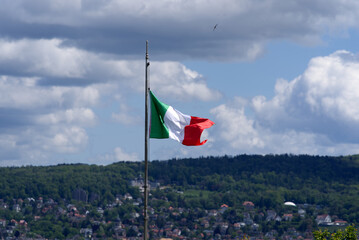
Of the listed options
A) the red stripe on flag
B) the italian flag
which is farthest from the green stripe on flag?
the red stripe on flag

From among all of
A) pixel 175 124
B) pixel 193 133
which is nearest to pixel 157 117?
pixel 175 124

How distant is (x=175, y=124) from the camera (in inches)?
1580

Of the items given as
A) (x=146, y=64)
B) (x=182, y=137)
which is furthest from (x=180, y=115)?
(x=146, y=64)

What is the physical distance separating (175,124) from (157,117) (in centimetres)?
104

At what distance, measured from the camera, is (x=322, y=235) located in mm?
70938

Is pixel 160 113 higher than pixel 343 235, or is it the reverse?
pixel 160 113

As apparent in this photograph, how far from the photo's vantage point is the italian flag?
39.6 meters

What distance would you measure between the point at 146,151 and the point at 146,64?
12.7ft

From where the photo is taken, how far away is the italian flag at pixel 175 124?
39.6m

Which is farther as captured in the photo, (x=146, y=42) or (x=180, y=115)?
(x=180, y=115)

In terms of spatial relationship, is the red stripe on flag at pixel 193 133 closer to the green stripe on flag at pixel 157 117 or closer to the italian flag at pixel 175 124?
the italian flag at pixel 175 124

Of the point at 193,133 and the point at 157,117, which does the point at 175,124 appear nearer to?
the point at 157,117

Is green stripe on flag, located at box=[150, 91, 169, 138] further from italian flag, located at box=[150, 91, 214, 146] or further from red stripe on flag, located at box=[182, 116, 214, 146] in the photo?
red stripe on flag, located at box=[182, 116, 214, 146]

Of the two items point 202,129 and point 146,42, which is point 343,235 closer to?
point 202,129
